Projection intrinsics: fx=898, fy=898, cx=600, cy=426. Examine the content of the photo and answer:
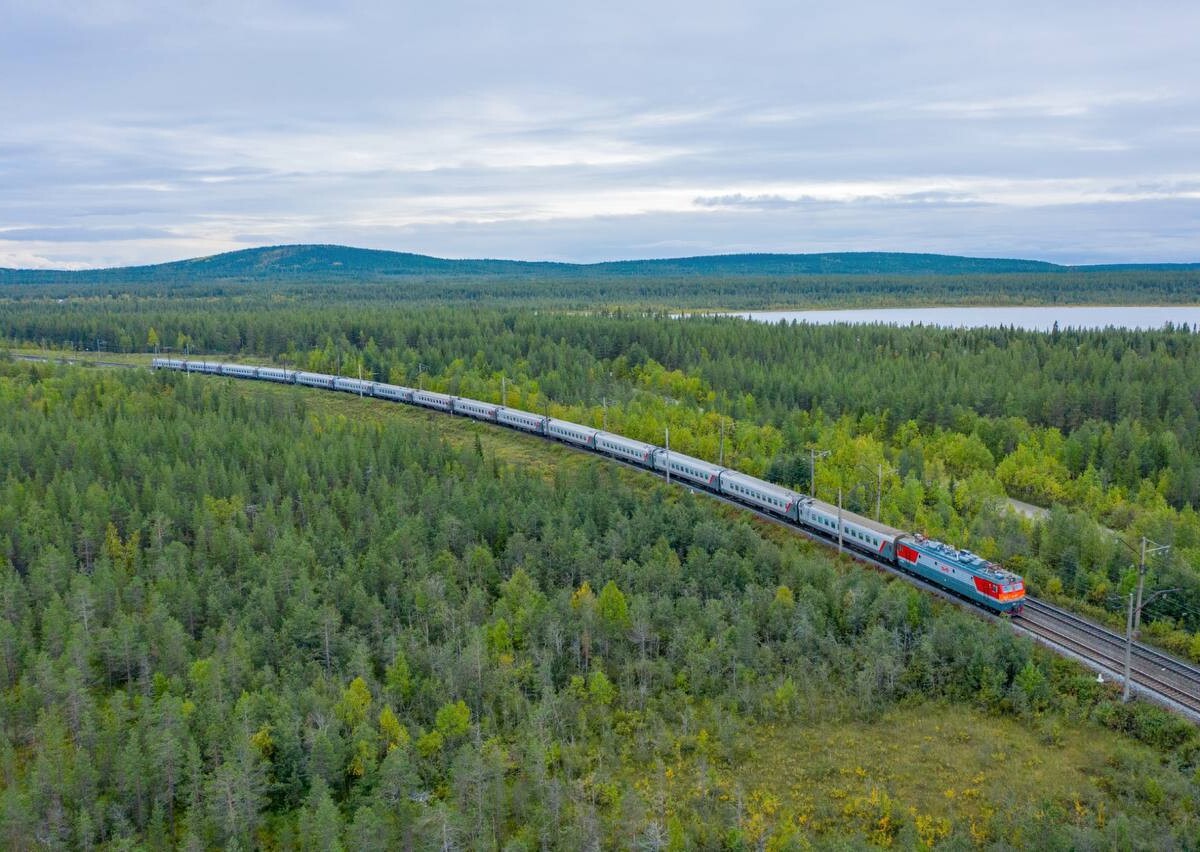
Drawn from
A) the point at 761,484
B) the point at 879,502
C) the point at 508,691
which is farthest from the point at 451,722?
the point at 879,502

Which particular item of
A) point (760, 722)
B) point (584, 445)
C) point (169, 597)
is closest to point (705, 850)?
point (760, 722)

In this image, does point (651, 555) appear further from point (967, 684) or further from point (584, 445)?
point (584, 445)

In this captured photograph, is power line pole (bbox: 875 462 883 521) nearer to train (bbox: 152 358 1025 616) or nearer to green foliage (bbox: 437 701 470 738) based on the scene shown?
train (bbox: 152 358 1025 616)

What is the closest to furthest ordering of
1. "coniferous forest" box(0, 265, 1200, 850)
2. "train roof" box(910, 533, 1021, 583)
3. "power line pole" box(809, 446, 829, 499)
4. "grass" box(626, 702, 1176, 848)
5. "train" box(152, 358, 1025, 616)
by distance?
"grass" box(626, 702, 1176, 848) < "coniferous forest" box(0, 265, 1200, 850) < "train roof" box(910, 533, 1021, 583) < "train" box(152, 358, 1025, 616) < "power line pole" box(809, 446, 829, 499)

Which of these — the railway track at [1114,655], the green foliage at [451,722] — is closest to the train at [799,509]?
the railway track at [1114,655]

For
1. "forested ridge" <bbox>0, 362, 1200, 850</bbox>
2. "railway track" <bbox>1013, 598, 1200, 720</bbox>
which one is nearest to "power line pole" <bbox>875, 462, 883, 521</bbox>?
"forested ridge" <bbox>0, 362, 1200, 850</bbox>

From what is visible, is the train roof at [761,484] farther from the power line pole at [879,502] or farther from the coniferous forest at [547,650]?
the power line pole at [879,502]
